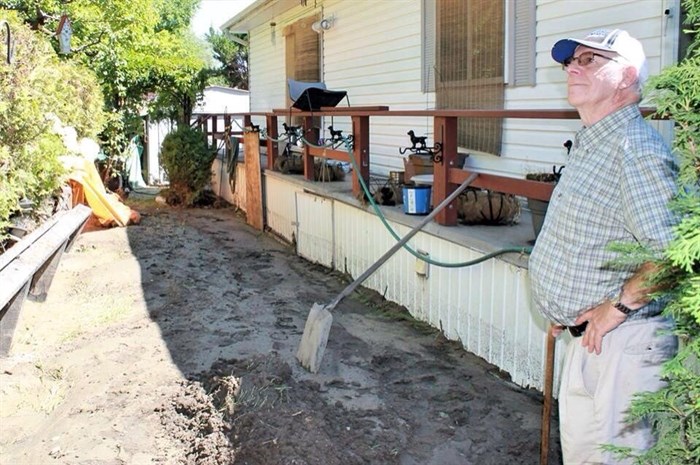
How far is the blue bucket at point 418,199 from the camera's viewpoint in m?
4.96

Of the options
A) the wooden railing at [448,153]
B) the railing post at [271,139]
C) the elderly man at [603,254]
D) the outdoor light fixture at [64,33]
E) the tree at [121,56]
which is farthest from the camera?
the tree at [121,56]

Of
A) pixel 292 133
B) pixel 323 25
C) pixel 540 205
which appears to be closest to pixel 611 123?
pixel 540 205

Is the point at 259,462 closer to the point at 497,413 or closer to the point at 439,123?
the point at 497,413

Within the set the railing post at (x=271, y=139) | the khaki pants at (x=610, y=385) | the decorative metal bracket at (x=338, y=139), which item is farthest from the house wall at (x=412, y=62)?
the khaki pants at (x=610, y=385)

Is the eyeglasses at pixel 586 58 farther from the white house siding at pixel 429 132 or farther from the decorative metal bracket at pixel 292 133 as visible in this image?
the decorative metal bracket at pixel 292 133

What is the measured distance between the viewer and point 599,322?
2035mm

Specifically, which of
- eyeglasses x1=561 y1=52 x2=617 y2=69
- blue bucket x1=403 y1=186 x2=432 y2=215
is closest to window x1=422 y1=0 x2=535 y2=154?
blue bucket x1=403 y1=186 x2=432 y2=215

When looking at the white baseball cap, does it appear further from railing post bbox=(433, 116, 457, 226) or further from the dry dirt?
railing post bbox=(433, 116, 457, 226)

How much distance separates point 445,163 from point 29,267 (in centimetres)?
287

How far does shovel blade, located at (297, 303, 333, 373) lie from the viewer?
13.2ft

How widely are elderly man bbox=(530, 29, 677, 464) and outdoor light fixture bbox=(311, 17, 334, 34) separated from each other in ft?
26.6

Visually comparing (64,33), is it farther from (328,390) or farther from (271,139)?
(328,390)

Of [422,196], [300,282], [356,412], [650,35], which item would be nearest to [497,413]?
[356,412]

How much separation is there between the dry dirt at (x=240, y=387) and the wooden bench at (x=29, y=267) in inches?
7.1
